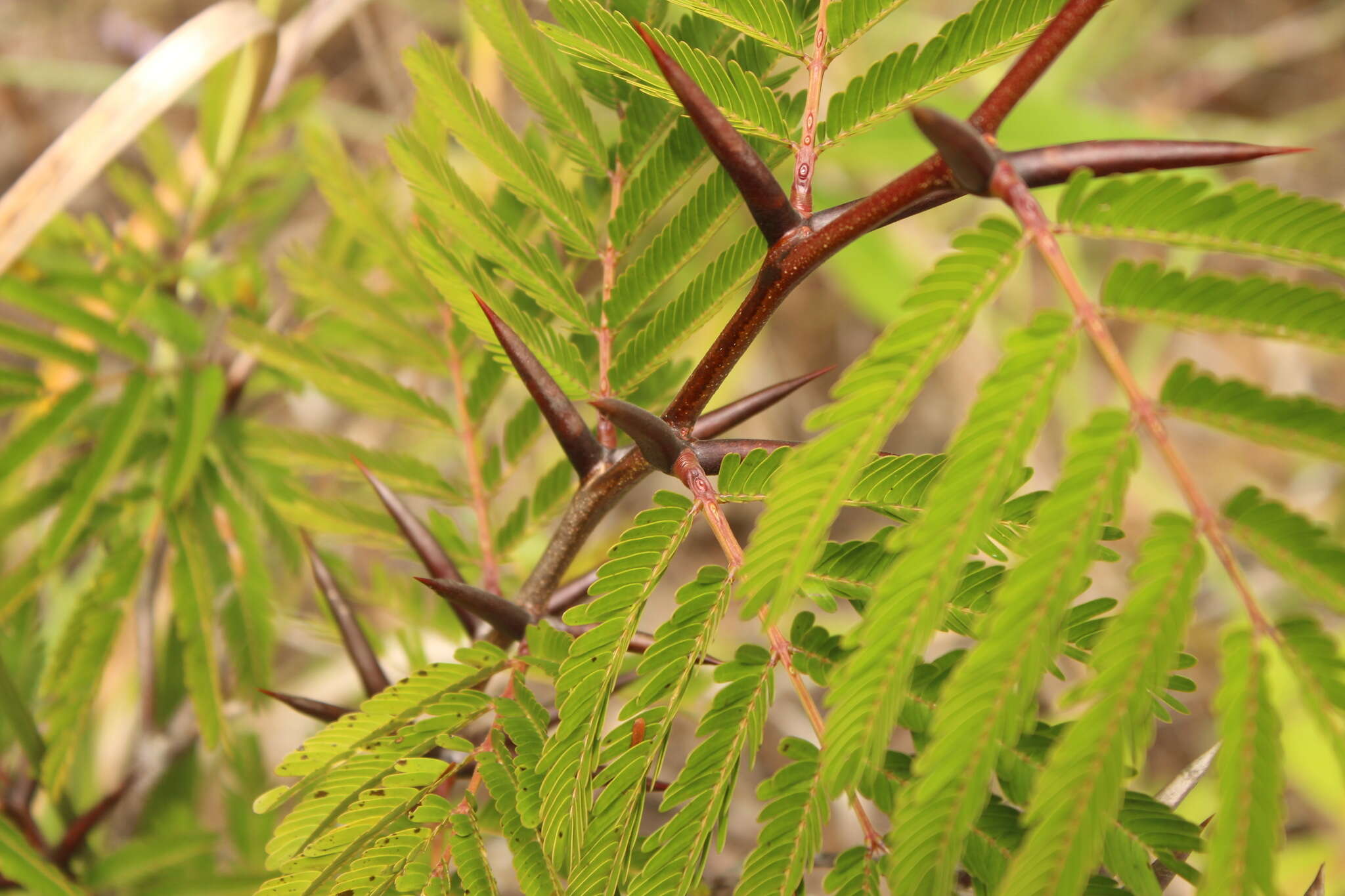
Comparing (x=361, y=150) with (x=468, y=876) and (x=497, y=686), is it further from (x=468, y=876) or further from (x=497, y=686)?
(x=468, y=876)

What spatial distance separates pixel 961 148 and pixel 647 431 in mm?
208

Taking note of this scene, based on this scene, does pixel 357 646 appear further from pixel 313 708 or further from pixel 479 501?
pixel 479 501

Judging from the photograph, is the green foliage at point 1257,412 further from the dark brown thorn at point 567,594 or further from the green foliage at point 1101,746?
the dark brown thorn at point 567,594

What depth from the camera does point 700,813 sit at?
0.47m

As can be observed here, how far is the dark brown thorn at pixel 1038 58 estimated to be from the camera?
42 cm

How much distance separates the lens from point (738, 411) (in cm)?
55

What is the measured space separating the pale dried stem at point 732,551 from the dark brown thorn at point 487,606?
0.14 m

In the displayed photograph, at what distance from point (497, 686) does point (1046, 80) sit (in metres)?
2.28

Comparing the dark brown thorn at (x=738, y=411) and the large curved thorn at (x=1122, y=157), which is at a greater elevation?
the large curved thorn at (x=1122, y=157)

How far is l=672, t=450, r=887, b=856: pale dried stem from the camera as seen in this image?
1.58 ft

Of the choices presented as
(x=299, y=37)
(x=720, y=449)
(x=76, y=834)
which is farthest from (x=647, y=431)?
(x=299, y=37)

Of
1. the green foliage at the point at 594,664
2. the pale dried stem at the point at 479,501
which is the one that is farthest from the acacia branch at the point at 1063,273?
the pale dried stem at the point at 479,501

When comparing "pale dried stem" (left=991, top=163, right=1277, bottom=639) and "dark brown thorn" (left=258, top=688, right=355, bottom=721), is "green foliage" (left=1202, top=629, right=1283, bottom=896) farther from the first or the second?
"dark brown thorn" (left=258, top=688, right=355, bottom=721)

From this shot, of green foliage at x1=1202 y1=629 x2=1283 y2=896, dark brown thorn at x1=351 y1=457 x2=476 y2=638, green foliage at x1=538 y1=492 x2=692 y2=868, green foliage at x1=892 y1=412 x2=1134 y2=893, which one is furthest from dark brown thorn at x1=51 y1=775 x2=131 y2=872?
green foliage at x1=1202 y1=629 x2=1283 y2=896
